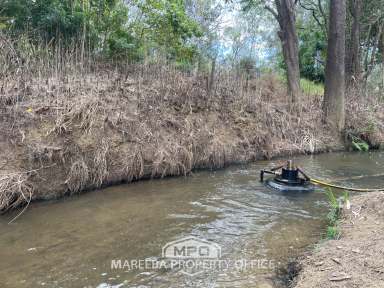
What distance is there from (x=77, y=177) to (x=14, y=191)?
0.98 meters

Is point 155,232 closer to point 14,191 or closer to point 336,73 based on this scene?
point 14,191

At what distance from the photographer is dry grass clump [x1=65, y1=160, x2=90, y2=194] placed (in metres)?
5.39

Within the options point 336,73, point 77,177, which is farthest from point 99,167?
point 336,73

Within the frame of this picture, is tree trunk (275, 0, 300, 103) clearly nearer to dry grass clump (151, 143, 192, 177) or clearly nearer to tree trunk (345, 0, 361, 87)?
tree trunk (345, 0, 361, 87)

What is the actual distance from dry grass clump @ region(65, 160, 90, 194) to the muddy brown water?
0.19 metres

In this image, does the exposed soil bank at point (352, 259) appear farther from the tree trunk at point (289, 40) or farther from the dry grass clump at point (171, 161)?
the tree trunk at point (289, 40)

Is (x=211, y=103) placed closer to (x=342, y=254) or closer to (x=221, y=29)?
(x=342, y=254)

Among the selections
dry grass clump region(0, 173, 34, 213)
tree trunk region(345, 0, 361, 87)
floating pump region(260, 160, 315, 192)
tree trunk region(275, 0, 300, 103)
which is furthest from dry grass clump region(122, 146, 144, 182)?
tree trunk region(345, 0, 361, 87)

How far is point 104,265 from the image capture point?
3.27m

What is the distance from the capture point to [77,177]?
17.9 feet

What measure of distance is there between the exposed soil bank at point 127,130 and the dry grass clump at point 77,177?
0.05 ft

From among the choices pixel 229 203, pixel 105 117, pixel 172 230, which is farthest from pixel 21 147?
pixel 229 203

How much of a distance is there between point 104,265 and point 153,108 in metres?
4.21

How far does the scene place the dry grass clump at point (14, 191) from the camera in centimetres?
457
